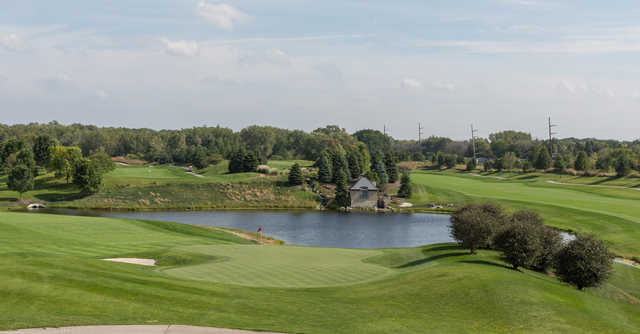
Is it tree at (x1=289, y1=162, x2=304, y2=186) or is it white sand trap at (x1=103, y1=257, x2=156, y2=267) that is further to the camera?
tree at (x1=289, y1=162, x2=304, y2=186)

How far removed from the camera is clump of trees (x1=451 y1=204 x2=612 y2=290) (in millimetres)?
26953

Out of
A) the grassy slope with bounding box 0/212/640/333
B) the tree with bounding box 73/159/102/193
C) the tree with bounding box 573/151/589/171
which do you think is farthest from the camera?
the tree with bounding box 573/151/589/171

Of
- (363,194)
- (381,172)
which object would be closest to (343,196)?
(363,194)

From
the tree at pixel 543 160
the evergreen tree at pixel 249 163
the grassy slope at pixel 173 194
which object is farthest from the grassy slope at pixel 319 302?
the tree at pixel 543 160

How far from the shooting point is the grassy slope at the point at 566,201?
58312 mm

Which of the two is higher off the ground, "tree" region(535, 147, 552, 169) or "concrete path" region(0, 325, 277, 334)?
"tree" region(535, 147, 552, 169)

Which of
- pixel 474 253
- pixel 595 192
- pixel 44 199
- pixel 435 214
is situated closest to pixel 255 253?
pixel 474 253

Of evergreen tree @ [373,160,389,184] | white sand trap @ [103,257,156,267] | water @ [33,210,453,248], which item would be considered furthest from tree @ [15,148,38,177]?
white sand trap @ [103,257,156,267]

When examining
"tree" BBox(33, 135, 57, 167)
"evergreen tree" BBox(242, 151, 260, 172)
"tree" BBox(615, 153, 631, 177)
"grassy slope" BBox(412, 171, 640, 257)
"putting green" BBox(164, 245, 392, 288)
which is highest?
"tree" BBox(33, 135, 57, 167)

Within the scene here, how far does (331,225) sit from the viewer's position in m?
74.2

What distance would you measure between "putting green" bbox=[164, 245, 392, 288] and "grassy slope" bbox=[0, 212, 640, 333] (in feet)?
4.53

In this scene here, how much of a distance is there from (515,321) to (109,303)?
14559 mm

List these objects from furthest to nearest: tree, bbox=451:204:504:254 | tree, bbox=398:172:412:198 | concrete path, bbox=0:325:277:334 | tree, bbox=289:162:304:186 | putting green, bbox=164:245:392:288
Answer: tree, bbox=289:162:304:186 → tree, bbox=398:172:412:198 → tree, bbox=451:204:504:254 → putting green, bbox=164:245:392:288 → concrete path, bbox=0:325:277:334

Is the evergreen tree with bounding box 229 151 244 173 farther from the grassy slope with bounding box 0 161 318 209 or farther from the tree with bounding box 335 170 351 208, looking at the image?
the tree with bounding box 335 170 351 208
